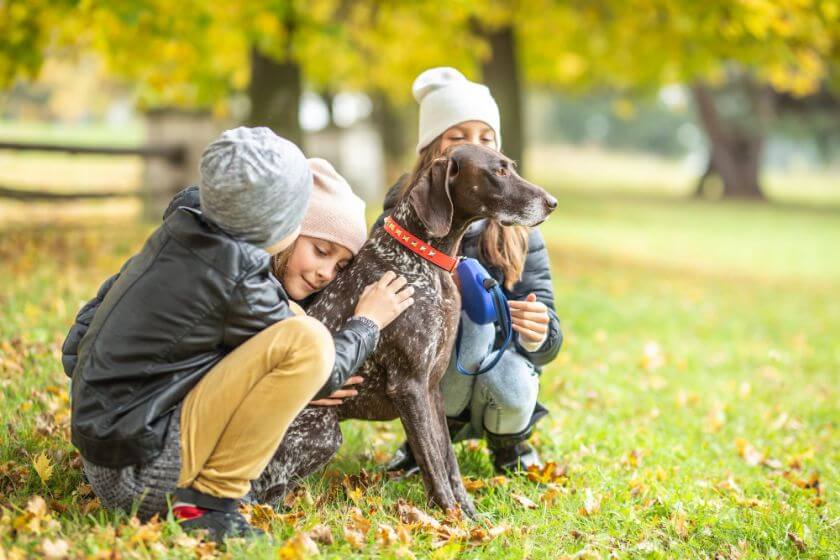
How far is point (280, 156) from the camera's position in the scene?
128 inches

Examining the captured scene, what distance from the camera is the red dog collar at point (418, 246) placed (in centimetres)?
390

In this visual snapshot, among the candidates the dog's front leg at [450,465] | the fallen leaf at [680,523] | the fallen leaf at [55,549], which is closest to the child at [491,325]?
the dog's front leg at [450,465]

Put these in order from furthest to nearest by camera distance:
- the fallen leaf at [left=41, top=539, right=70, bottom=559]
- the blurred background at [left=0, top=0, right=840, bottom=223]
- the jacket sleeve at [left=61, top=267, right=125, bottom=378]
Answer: the blurred background at [left=0, top=0, right=840, bottom=223] → the jacket sleeve at [left=61, top=267, right=125, bottom=378] → the fallen leaf at [left=41, top=539, right=70, bottom=559]

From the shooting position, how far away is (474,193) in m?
3.86

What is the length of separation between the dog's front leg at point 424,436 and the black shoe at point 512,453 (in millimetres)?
703

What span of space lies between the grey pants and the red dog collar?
3.98 ft

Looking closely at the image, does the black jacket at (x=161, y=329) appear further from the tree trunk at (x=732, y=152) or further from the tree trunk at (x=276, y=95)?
the tree trunk at (x=732, y=152)

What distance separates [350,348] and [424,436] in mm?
Result: 641

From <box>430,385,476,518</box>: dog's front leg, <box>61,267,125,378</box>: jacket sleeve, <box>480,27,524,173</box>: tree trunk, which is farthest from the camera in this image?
<box>480,27,524,173</box>: tree trunk

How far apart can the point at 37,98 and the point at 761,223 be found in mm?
37568

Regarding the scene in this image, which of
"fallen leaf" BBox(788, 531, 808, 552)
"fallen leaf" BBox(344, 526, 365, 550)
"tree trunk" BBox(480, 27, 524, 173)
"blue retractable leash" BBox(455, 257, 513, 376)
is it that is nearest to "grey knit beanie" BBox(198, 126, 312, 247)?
"blue retractable leash" BBox(455, 257, 513, 376)

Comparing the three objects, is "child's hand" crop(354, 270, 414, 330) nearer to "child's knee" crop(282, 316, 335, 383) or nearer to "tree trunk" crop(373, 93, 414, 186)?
"child's knee" crop(282, 316, 335, 383)

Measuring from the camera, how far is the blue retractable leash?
414 centimetres

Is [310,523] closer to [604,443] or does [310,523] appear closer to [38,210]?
[604,443]
